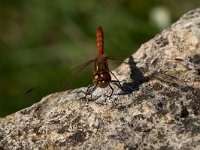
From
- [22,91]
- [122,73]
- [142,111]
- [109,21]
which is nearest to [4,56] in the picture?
[22,91]

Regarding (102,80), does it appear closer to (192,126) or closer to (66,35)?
(192,126)

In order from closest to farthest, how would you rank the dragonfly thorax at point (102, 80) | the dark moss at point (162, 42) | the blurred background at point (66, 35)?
the dragonfly thorax at point (102, 80)
the dark moss at point (162, 42)
the blurred background at point (66, 35)

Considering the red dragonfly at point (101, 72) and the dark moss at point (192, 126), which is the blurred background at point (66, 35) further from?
the dark moss at point (192, 126)

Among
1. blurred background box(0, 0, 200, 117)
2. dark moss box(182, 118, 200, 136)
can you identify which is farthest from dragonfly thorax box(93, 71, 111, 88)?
blurred background box(0, 0, 200, 117)

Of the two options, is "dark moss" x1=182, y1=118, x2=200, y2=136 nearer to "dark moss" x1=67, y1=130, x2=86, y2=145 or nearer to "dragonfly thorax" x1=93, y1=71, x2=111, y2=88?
"dark moss" x1=67, y1=130, x2=86, y2=145

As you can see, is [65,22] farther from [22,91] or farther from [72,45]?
[22,91]

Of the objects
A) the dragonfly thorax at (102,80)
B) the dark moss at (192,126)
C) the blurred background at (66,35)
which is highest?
the blurred background at (66,35)

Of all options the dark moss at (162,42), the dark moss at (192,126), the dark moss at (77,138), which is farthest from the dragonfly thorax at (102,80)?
the dark moss at (192,126)
